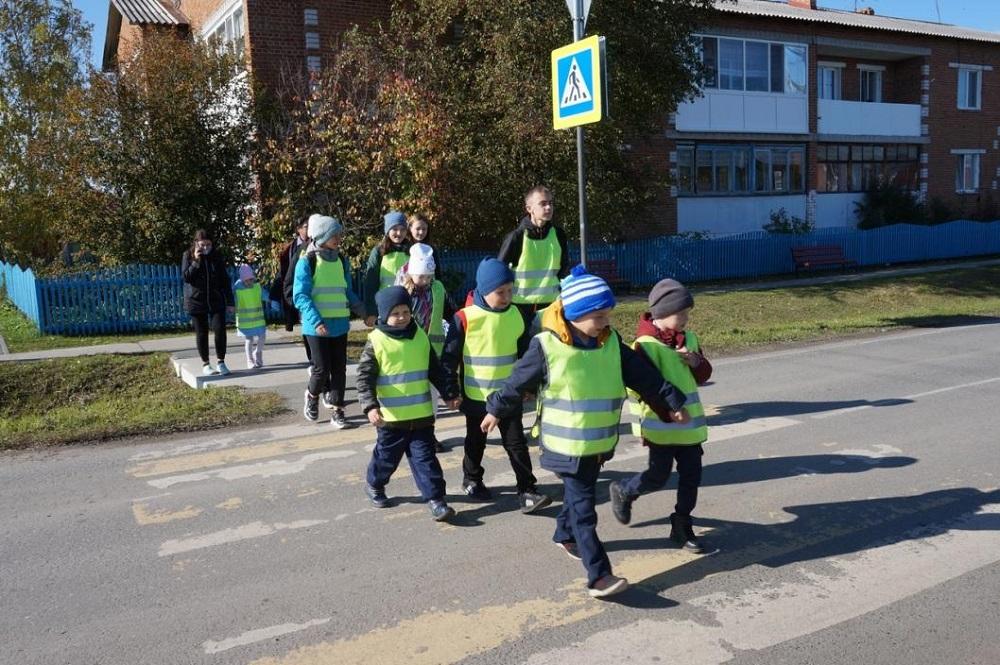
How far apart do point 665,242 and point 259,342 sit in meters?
13.4

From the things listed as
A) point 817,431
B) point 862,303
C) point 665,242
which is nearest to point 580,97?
point 817,431

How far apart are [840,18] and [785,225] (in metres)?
9.93

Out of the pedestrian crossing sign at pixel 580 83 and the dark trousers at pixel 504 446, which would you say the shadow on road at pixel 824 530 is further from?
the pedestrian crossing sign at pixel 580 83

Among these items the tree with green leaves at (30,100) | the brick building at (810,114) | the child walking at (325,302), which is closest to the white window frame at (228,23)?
the brick building at (810,114)

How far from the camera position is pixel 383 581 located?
4.49m

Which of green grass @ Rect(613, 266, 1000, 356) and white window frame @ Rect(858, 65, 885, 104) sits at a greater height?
white window frame @ Rect(858, 65, 885, 104)

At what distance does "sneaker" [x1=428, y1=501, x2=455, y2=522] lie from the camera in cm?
533

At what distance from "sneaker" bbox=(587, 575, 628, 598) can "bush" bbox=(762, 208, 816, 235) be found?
23.2m

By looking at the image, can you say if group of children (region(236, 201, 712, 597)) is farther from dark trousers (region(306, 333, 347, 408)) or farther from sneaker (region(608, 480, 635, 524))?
dark trousers (region(306, 333, 347, 408))

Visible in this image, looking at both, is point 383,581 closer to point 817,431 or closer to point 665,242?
point 817,431

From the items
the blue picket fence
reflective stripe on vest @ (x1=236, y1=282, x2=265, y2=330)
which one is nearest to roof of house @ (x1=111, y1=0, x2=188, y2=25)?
the blue picket fence

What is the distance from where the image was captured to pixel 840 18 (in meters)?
30.8

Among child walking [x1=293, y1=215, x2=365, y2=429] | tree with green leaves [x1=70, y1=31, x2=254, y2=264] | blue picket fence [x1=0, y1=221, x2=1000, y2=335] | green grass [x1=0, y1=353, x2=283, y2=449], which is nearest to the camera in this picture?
child walking [x1=293, y1=215, x2=365, y2=429]

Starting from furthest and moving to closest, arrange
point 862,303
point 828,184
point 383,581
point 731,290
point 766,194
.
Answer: point 828,184 < point 766,194 < point 731,290 < point 862,303 < point 383,581
